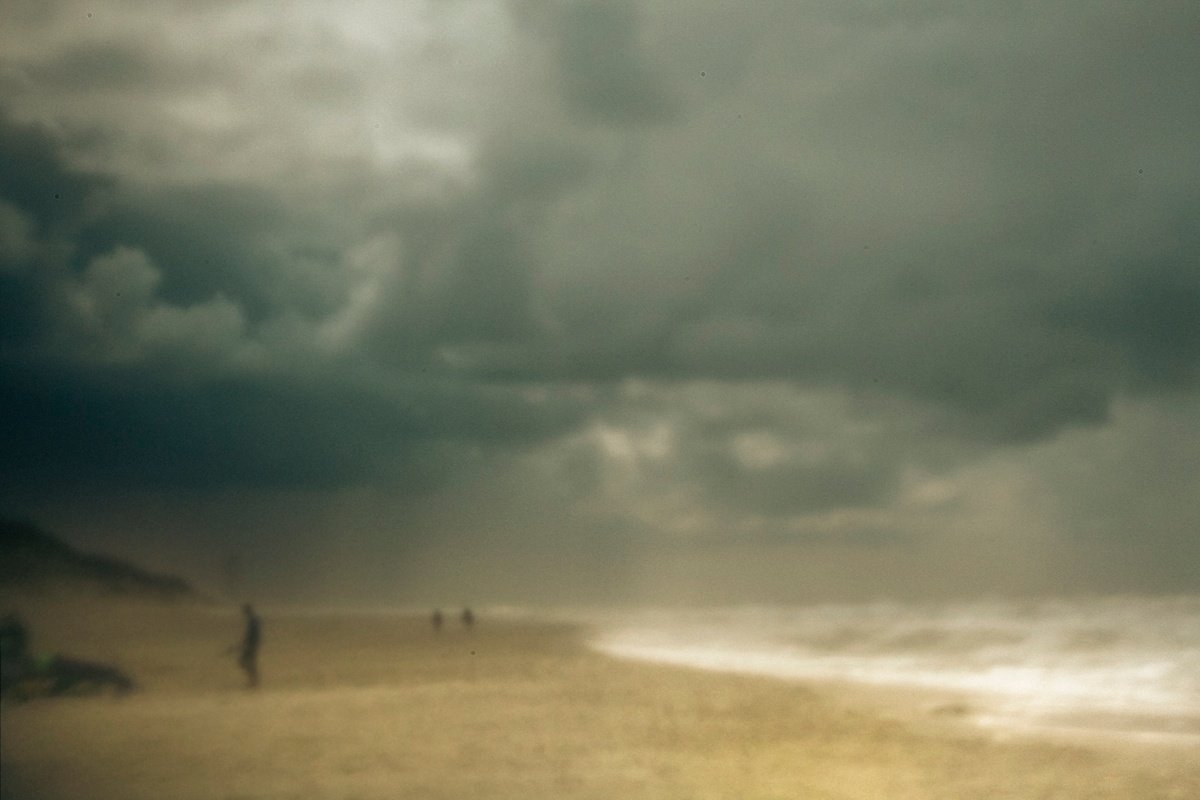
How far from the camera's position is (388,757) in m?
16.9

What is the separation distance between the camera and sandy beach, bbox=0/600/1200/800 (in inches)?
581

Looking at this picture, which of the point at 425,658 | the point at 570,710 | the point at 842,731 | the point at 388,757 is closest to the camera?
the point at 388,757

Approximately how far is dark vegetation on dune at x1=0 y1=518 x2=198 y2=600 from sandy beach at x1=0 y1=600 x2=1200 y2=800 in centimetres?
4509

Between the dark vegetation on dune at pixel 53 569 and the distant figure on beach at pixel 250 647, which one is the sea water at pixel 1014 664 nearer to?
the distant figure on beach at pixel 250 647

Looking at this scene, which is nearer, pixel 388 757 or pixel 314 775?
pixel 314 775

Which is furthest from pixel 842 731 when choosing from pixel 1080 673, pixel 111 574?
pixel 111 574

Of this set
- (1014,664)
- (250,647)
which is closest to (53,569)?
(250,647)

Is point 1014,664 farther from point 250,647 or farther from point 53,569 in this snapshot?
point 53,569

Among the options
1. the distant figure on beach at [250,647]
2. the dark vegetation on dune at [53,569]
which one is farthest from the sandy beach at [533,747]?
the dark vegetation on dune at [53,569]

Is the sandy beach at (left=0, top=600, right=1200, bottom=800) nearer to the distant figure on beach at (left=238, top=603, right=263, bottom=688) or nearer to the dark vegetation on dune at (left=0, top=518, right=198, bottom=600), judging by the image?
the distant figure on beach at (left=238, top=603, right=263, bottom=688)

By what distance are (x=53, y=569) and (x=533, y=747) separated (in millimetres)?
65307

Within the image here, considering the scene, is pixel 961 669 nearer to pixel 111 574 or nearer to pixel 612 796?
pixel 612 796

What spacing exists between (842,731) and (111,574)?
7193 cm

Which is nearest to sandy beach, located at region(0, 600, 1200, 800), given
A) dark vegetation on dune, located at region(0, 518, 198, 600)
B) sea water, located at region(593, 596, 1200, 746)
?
sea water, located at region(593, 596, 1200, 746)
